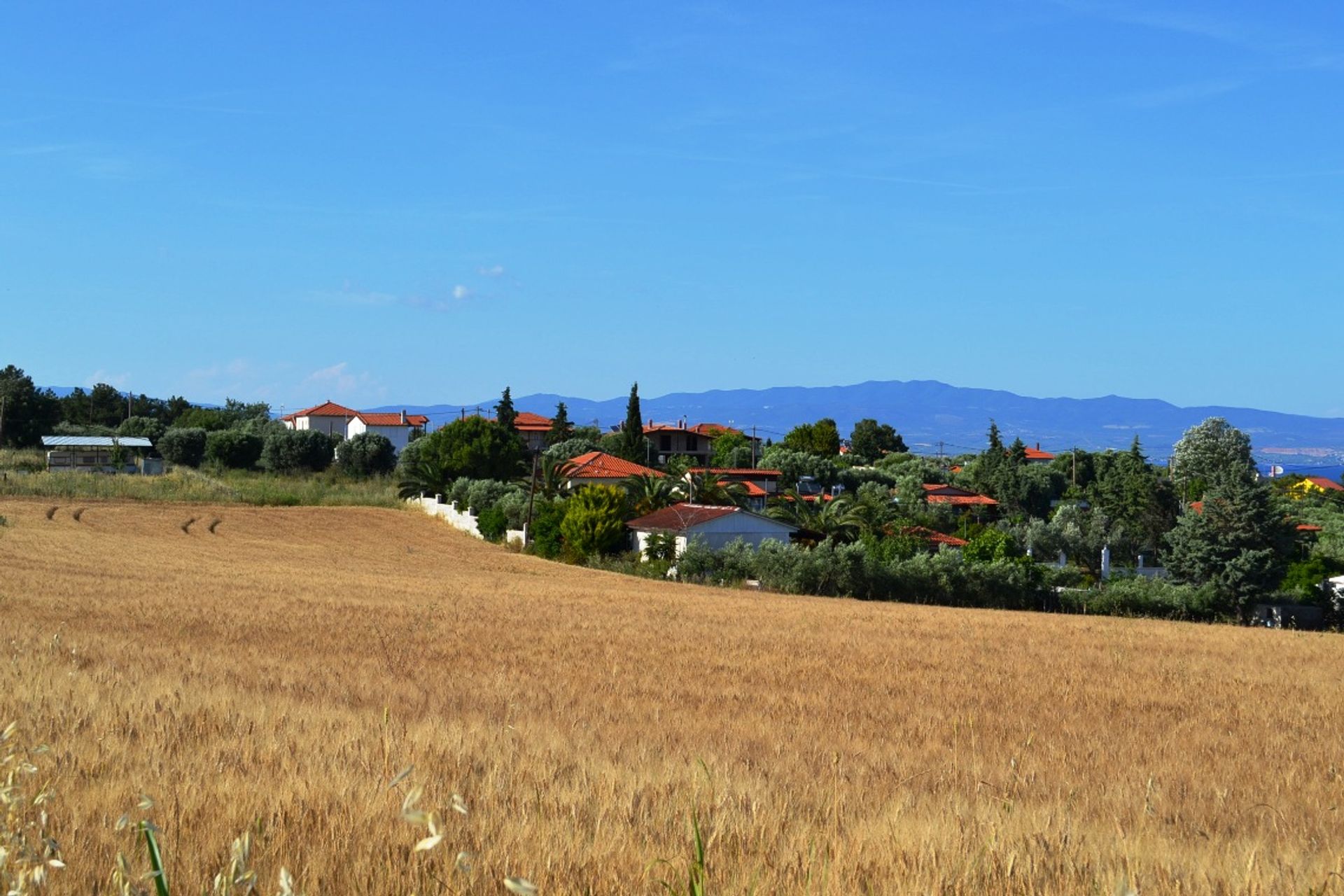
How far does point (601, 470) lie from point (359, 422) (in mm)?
67858

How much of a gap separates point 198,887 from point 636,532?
5608cm

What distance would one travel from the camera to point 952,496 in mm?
99562

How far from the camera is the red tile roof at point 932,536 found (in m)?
64.1

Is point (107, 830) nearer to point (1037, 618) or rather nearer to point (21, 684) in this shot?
point (21, 684)

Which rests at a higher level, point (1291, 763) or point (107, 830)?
point (107, 830)

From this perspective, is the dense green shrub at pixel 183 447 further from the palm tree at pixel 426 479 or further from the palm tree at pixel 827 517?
the palm tree at pixel 827 517

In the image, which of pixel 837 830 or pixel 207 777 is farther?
pixel 207 777

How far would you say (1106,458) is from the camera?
120m

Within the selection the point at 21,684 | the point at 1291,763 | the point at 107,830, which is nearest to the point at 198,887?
the point at 107,830

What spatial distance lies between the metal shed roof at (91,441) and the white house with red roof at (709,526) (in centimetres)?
5755

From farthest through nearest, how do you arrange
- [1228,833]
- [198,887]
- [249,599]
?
[249,599], [1228,833], [198,887]

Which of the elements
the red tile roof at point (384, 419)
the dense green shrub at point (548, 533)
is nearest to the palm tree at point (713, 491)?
the dense green shrub at point (548, 533)

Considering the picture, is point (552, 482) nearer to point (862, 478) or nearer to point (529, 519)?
point (529, 519)

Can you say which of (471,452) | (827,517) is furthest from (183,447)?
(827,517)
